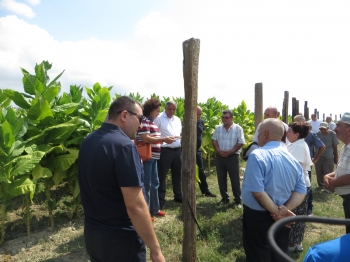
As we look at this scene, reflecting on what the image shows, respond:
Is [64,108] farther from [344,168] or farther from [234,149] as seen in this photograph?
[344,168]

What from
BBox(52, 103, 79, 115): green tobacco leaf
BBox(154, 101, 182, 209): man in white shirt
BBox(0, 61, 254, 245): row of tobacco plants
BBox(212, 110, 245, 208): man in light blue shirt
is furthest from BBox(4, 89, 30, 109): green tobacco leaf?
BBox(212, 110, 245, 208): man in light blue shirt

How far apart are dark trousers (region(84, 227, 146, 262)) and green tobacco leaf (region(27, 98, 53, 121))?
3186 millimetres

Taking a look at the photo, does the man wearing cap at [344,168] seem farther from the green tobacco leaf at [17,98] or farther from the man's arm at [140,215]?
the green tobacco leaf at [17,98]

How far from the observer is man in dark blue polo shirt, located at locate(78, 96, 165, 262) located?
207 cm

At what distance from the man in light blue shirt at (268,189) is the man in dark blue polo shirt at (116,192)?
45.1 inches

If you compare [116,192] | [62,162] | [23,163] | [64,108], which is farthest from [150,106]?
[116,192]

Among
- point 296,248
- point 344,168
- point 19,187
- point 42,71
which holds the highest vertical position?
point 42,71

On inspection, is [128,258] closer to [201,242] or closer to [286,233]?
[286,233]

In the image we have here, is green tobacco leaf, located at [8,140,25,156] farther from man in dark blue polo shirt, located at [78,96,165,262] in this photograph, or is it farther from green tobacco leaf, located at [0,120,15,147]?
man in dark blue polo shirt, located at [78,96,165,262]

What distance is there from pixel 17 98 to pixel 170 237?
324cm

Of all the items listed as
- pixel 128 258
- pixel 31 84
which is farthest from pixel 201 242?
pixel 31 84

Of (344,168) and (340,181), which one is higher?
(344,168)

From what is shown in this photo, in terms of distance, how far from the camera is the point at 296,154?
440cm

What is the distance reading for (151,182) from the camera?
5488mm
